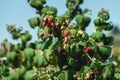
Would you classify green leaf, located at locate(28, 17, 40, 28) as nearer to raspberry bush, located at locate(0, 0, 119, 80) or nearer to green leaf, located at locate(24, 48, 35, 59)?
raspberry bush, located at locate(0, 0, 119, 80)

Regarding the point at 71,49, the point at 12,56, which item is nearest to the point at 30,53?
the point at 12,56

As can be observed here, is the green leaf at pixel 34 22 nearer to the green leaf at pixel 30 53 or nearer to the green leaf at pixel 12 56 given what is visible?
the green leaf at pixel 30 53

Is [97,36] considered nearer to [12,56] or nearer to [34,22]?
[34,22]

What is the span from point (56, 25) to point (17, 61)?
120 inches

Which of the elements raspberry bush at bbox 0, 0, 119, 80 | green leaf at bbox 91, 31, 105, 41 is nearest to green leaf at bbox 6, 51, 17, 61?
raspberry bush at bbox 0, 0, 119, 80

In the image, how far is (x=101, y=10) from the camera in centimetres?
598

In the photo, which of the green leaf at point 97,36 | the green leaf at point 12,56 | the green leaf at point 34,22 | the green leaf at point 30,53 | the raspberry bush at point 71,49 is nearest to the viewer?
the raspberry bush at point 71,49

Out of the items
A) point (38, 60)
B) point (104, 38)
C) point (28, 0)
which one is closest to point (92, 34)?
point (104, 38)

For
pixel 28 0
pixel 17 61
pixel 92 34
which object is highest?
pixel 28 0

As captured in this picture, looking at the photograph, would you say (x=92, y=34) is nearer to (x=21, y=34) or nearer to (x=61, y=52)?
(x=61, y=52)

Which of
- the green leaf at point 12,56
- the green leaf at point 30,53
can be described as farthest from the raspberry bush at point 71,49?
the green leaf at point 12,56

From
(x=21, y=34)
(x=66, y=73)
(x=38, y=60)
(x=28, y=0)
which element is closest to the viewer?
(x=66, y=73)

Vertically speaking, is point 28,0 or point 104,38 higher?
point 28,0

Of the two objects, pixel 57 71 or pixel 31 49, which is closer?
pixel 57 71
